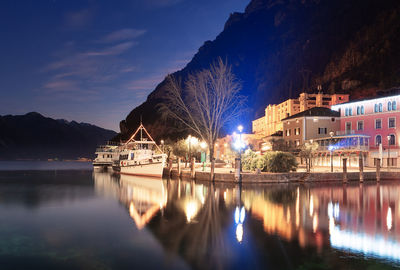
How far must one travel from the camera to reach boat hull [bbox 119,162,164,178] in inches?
1542

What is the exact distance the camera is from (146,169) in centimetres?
4162

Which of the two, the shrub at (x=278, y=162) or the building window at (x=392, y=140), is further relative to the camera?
the building window at (x=392, y=140)

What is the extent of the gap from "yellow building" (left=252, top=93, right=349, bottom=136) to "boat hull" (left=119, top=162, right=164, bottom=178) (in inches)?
1696

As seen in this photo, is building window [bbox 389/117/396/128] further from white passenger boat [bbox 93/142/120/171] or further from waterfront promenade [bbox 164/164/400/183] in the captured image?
white passenger boat [bbox 93/142/120/171]

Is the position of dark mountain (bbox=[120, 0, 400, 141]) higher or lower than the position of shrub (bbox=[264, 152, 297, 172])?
higher

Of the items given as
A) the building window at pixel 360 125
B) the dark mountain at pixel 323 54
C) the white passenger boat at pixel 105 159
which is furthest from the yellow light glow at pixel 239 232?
the white passenger boat at pixel 105 159

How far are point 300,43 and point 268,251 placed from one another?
136 metres

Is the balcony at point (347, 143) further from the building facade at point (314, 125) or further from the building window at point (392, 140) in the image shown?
the building facade at point (314, 125)

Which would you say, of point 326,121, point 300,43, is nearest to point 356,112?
point 326,121

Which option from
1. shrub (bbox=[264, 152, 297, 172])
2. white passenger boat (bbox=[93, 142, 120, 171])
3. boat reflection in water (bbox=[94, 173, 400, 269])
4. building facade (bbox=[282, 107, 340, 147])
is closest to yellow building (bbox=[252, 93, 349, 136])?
building facade (bbox=[282, 107, 340, 147])

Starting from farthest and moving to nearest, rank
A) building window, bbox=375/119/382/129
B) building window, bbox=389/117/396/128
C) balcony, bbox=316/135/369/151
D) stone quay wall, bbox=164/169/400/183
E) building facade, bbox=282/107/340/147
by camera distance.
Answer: building facade, bbox=282/107/340/147
building window, bbox=375/119/382/129
building window, bbox=389/117/396/128
balcony, bbox=316/135/369/151
stone quay wall, bbox=164/169/400/183

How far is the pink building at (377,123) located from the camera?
44250 millimetres

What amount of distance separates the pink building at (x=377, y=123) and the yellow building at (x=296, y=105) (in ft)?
77.6

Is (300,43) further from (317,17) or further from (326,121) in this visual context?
(326,121)
